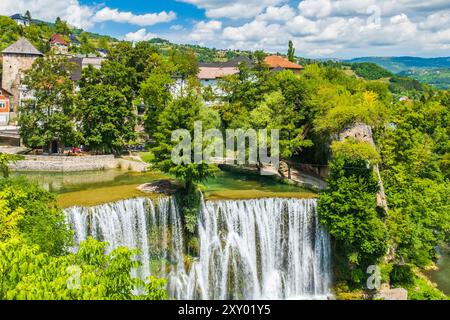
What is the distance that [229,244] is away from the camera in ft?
93.8

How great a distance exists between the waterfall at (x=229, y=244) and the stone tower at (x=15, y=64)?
45.7m

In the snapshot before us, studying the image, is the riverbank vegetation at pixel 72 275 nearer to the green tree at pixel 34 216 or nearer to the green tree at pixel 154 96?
the green tree at pixel 34 216

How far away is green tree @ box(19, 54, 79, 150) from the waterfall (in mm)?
18945

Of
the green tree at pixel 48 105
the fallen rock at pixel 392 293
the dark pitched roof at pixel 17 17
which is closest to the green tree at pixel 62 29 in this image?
the dark pitched roof at pixel 17 17

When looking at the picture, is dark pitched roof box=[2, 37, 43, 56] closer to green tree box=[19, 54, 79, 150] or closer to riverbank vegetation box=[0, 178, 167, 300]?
green tree box=[19, 54, 79, 150]

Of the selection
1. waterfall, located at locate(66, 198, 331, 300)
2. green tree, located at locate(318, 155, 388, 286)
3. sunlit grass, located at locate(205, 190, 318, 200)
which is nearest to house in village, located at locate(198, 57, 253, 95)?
sunlit grass, located at locate(205, 190, 318, 200)

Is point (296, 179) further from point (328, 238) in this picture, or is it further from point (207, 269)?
point (207, 269)

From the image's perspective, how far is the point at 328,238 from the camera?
30047 mm

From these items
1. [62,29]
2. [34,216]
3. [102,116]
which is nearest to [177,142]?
[34,216]

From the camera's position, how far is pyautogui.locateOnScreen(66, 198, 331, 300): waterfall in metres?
26.5

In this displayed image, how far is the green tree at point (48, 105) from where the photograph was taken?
4078cm
